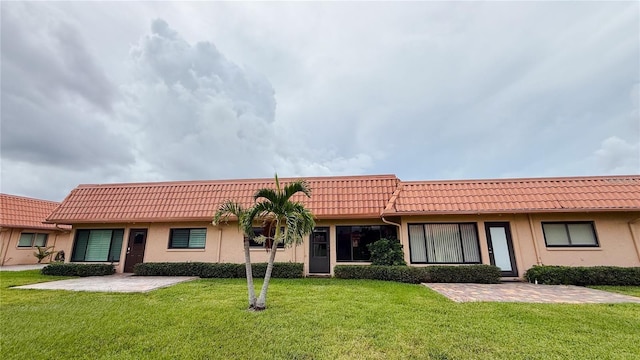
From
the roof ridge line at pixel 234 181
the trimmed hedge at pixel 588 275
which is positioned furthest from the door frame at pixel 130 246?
the trimmed hedge at pixel 588 275

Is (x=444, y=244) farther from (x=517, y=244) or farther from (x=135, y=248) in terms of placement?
(x=135, y=248)

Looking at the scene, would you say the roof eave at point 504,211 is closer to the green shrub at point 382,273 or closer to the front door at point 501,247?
the front door at point 501,247

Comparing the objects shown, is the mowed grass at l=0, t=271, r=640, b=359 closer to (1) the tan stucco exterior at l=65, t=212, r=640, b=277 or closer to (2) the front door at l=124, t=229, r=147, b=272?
(1) the tan stucco exterior at l=65, t=212, r=640, b=277

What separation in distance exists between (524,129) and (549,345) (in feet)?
49.3

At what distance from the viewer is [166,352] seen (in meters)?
4.22

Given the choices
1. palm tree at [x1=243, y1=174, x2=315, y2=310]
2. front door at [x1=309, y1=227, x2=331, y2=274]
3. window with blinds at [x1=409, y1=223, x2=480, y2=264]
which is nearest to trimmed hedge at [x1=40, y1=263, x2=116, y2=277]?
front door at [x1=309, y1=227, x2=331, y2=274]

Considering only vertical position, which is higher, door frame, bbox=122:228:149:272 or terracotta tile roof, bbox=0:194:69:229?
terracotta tile roof, bbox=0:194:69:229

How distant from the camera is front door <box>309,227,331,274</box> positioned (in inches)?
506

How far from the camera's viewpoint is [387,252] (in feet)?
38.6

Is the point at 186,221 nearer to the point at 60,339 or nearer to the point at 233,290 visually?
the point at 233,290

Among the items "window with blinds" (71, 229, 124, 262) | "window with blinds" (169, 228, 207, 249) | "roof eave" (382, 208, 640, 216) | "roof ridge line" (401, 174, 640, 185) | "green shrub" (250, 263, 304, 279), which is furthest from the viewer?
"window with blinds" (71, 229, 124, 262)

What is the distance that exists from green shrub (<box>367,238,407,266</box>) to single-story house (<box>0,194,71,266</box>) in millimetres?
18890

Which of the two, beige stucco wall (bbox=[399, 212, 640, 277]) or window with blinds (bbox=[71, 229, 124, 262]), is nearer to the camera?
beige stucco wall (bbox=[399, 212, 640, 277])

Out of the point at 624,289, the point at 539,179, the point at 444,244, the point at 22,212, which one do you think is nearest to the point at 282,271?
the point at 444,244
